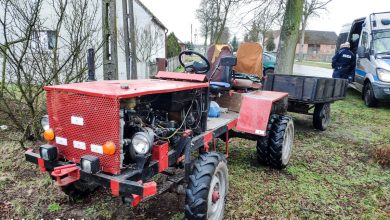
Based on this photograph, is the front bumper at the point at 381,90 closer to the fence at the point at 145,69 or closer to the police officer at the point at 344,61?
the police officer at the point at 344,61

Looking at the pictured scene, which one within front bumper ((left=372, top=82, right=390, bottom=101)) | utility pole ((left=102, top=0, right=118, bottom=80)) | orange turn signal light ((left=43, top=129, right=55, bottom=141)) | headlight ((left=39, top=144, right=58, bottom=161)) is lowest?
front bumper ((left=372, top=82, right=390, bottom=101))

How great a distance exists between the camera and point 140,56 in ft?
51.9

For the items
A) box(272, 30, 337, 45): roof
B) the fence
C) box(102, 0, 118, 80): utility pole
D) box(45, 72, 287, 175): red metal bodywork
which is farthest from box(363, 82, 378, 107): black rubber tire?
box(272, 30, 337, 45): roof

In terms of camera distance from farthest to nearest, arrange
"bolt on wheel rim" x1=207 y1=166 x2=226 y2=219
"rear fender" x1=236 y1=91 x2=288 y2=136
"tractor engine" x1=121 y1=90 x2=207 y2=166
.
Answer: "rear fender" x1=236 y1=91 x2=288 y2=136 → "bolt on wheel rim" x1=207 y1=166 x2=226 y2=219 → "tractor engine" x1=121 y1=90 x2=207 y2=166

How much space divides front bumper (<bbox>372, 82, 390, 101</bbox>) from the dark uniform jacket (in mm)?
1518

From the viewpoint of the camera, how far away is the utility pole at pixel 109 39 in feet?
19.7

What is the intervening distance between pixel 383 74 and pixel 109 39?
287 inches

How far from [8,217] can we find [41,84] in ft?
8.91

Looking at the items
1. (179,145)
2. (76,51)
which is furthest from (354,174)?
(76,51)

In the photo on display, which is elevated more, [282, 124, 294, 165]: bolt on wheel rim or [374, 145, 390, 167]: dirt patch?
[282, 124, 294, 165]: bolt on wheel rim

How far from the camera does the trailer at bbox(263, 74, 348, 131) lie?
6266 millimetres

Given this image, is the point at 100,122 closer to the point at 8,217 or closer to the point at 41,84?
the point at 8,217

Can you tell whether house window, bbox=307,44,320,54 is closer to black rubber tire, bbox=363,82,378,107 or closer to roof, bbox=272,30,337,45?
roof, bbox=272,30,337,45

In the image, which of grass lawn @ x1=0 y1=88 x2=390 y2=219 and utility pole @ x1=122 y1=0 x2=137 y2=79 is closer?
grass lawn @ x1=0 y1=88 x2=390 y2=219
